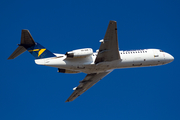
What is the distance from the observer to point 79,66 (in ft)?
111

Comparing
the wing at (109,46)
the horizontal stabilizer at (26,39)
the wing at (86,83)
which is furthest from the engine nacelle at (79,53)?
the wing at (86,83)

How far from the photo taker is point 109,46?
3136 centimetres

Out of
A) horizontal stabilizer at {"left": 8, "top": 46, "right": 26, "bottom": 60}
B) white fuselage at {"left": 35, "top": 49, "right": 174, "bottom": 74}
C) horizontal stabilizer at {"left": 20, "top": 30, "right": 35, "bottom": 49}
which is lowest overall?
white fuselage at {"left": 35, "top": 49, "right": 174, "bottom": 74}

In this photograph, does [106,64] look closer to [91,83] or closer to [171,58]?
[91,83]

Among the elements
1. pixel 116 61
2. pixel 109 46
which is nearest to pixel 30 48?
pixel 109 46

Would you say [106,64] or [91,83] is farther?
[91,83]

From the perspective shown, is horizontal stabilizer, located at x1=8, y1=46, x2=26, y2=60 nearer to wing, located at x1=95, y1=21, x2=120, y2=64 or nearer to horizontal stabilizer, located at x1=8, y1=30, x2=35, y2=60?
horizontal stabilizer, located at x1=8, y1=30, x2=35, y2=60

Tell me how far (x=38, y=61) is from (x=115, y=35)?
36.0ft

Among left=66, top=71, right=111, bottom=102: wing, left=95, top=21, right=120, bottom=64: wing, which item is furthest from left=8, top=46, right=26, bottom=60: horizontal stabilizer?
left=66, top=71, right=111, bottom=102: wing

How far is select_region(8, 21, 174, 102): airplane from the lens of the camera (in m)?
31.8

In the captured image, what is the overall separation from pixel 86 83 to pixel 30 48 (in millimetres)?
11390

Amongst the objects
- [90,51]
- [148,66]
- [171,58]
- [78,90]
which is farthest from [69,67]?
[171,58]

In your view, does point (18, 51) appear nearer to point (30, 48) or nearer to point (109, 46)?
point (30, 48)

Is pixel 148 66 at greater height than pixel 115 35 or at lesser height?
lesser
